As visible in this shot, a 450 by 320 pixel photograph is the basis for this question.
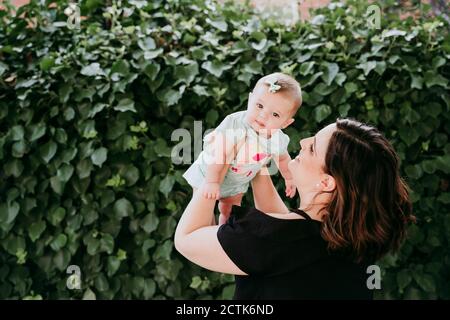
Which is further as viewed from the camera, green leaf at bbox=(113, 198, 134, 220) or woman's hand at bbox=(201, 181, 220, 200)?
green leaf at bbox=(113, 198, 134, 220)

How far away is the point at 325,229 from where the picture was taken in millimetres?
1388

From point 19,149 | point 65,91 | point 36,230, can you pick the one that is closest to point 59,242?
point 36,230

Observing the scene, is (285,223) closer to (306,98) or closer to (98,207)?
(306,98)

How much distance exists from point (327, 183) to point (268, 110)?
27 centimetres

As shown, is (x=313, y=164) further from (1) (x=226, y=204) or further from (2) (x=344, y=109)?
(2) (x=344, y=109)

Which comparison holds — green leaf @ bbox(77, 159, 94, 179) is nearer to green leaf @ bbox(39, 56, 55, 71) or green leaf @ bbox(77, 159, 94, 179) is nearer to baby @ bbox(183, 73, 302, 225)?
green leaf @ bbox(39, 56, 55, 71)

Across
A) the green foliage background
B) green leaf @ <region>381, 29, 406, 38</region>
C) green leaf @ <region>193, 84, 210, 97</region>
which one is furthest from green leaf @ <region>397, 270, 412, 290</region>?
green leaf @ <region>193, 84, 210, 97</region>

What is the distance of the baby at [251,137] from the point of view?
1.54m

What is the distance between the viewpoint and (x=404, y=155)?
2.76 m

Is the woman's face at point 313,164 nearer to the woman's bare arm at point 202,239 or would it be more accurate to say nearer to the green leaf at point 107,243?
the woman's bare arm at point 202,239

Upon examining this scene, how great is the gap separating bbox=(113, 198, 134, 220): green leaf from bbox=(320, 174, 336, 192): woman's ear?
59.0 inches

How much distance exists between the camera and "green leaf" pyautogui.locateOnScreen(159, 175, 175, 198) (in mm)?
2678

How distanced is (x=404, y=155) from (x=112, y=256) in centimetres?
143
